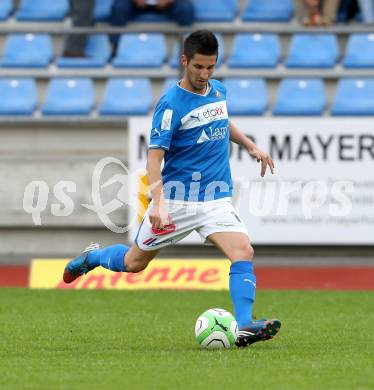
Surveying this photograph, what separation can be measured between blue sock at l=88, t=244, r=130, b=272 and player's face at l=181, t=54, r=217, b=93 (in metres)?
1.42

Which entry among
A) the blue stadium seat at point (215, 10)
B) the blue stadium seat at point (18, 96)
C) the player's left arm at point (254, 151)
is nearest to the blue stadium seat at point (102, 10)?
the blue stadium seat at point (215, 10)

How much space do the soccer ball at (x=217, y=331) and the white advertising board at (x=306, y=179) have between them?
6.58 metres

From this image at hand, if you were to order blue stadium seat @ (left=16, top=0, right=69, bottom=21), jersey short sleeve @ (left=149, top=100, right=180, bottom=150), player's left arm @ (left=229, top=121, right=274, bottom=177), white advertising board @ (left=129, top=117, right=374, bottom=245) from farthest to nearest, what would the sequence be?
blue stadium seat @ (left=16, top=0, right=69, bottom=21), white advertising board @ (left=129, top=117, right=374, bottom=245), player's left arm @ (left=229, top=121, right=274, bottom=177), jersey short sleeve @ (left=149, top=100, right=180, bottom=150)

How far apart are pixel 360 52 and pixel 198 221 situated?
856cm

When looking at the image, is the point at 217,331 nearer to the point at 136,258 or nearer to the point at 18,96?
the point at 136,258

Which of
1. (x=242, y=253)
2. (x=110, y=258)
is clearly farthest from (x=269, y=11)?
(x=242, y=253)

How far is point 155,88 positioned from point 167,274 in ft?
11.5

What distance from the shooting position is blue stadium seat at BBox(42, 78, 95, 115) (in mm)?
15078

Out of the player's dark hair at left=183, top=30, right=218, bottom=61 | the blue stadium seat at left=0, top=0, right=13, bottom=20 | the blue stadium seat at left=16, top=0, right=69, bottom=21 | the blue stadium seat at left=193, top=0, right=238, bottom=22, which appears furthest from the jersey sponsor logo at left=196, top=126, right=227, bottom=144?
the blue stadium seat at left=0, top=0, right=13, bottom=20

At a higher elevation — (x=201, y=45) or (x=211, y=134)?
(x=201, y=45)

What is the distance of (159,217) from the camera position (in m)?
6.99

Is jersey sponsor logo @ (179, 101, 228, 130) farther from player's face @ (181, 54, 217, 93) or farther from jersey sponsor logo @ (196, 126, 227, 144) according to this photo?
player's face @ (181, 54, 217, 93)

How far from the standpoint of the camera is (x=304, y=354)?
6938mm

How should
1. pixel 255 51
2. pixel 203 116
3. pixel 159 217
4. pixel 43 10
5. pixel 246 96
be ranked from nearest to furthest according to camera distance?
pixel 159 217 → pixel 203 116 → pixel 246 96 → pixel 255 51 → pixel 43 10
